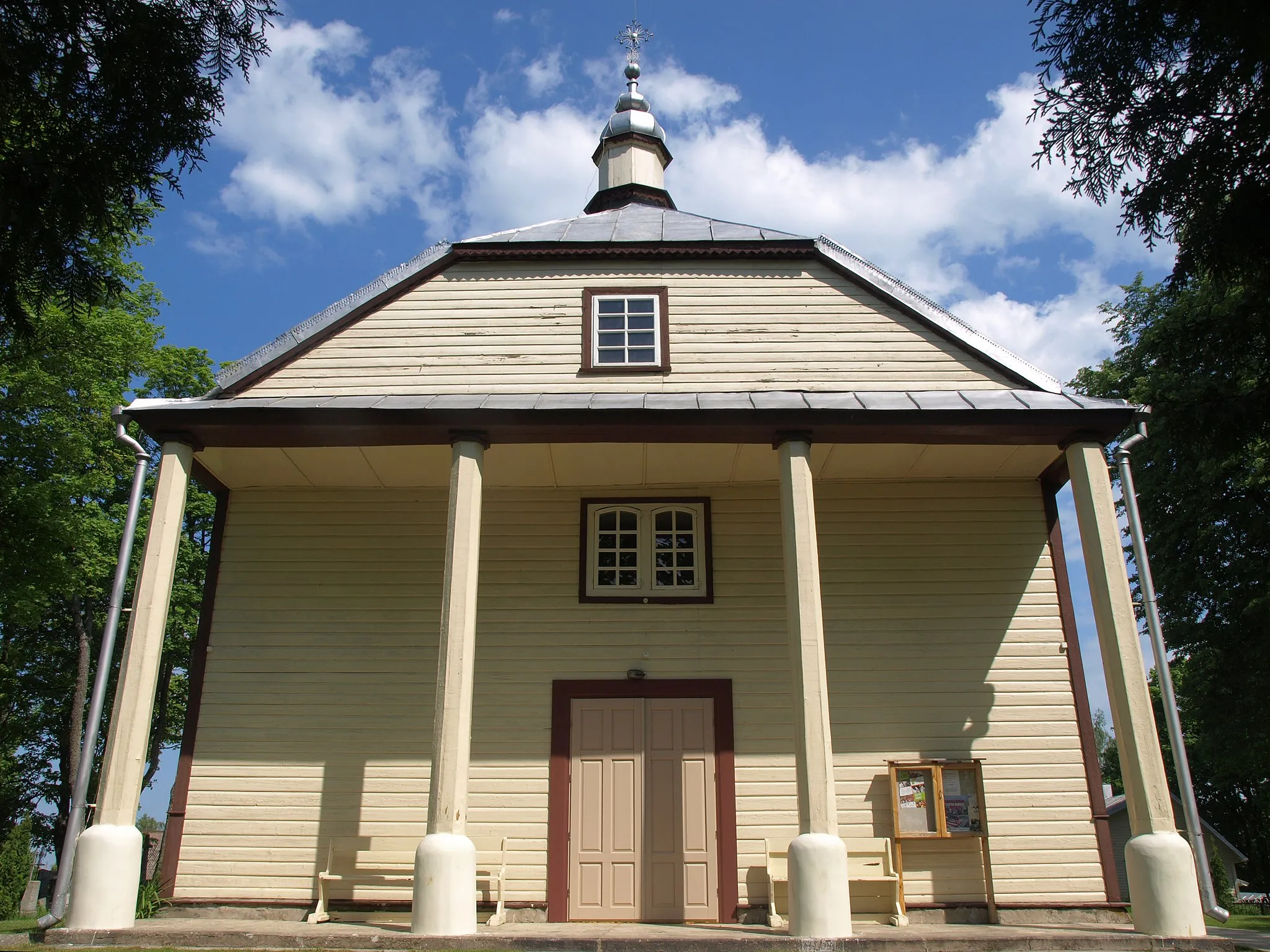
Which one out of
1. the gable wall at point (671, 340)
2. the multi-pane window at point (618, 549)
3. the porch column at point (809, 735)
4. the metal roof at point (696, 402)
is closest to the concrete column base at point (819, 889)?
the porch column at point (809, 735)

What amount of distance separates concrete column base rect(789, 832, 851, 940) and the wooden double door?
84.8 inches

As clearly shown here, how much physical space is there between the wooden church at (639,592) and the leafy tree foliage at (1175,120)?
2978mm

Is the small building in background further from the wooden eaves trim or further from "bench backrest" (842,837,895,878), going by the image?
the wooden eaves trim

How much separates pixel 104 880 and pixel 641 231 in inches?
334

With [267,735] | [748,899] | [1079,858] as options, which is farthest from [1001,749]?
[267,735]

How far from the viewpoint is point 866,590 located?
34.6 feet

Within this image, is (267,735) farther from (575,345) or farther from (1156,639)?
(1156,639)

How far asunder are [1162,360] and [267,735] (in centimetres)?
892

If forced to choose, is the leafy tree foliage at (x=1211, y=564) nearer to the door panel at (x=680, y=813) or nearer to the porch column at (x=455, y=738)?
the door panel at (x=680, y=813)

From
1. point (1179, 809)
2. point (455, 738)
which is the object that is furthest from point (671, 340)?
point (1179, 809)

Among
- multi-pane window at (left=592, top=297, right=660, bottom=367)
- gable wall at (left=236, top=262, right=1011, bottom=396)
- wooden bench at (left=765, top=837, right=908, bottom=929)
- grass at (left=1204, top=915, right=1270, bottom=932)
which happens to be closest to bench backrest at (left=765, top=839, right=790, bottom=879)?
wooden bench at (left=765, top=837, right=908, bottom=929)

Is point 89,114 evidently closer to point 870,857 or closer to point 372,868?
point 372,868

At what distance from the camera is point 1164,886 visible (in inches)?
299

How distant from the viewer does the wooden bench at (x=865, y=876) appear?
9211 mm
